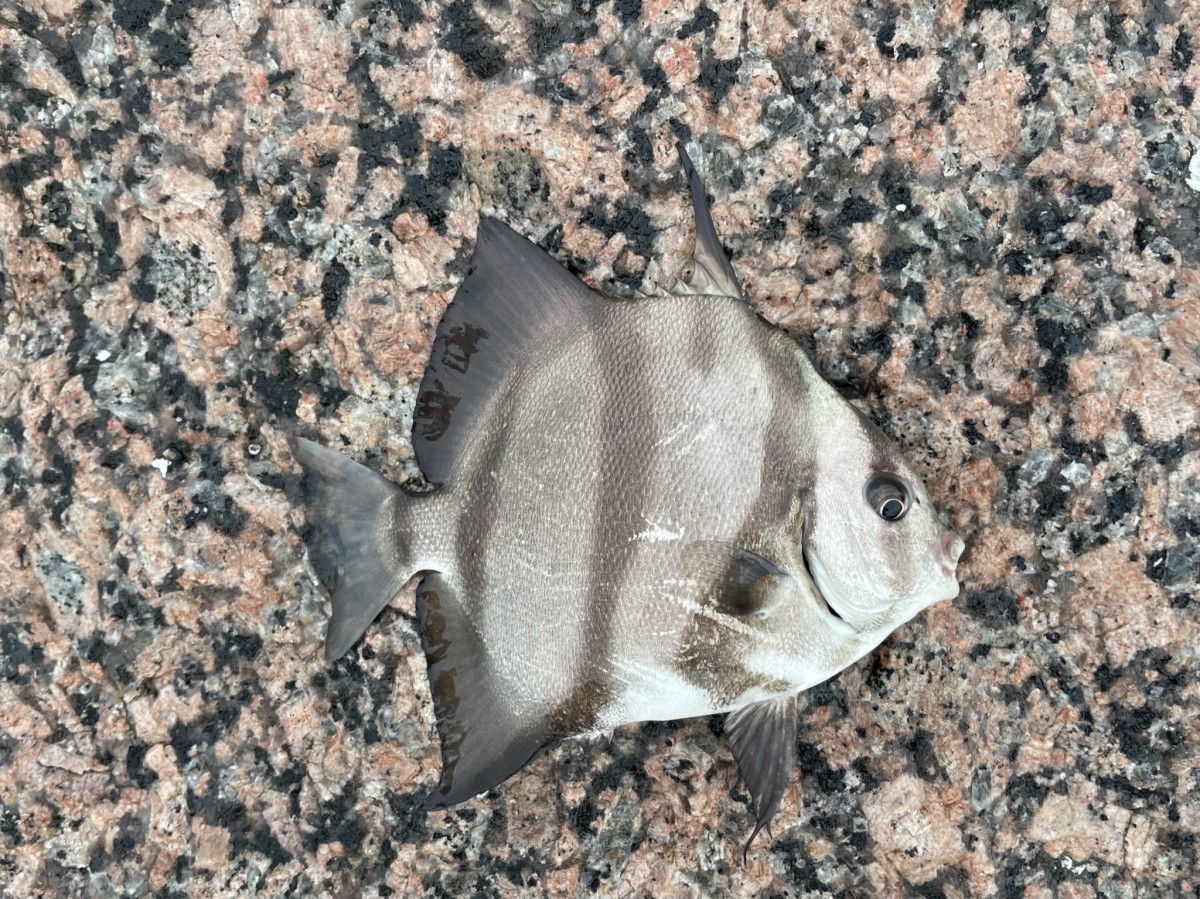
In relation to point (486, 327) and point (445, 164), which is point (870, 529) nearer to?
point (486, 327)

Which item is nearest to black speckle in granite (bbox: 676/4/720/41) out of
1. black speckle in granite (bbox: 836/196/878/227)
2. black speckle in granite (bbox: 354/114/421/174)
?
black speckle in granite (bbox: 836/196/878/227)

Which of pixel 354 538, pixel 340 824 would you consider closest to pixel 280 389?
pixel 354 538

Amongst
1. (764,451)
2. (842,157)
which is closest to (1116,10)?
(842,157)

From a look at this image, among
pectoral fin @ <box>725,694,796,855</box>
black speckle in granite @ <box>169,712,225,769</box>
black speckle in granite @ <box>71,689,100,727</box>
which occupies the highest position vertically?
black speckle in granite @ <box>71,689,100,727</box>

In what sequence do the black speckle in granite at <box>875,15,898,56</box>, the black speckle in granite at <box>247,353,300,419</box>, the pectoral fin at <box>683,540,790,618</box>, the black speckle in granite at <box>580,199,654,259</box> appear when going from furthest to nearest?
the black speckle in granite at <box>247,353,300,419</box>, the black speckle in granite at <box>580,199,654,259</box>, the black speckle in granite at <box>875,15,898,56</box>, the pectoral fin at <box>683,540,790,618</box>

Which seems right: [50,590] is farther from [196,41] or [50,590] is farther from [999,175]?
[999,175]

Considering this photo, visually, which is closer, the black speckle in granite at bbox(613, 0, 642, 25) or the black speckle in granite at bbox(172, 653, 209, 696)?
the black speckle in granite at bbox(613, 0, 642, 25)

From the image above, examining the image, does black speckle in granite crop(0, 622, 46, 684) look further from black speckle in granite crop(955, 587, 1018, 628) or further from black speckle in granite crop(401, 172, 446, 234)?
black speckle in granite crop(955, 587, 1018, 628)

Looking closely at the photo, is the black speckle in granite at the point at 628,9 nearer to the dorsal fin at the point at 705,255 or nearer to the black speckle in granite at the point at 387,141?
the dorsal fin at the point at 705,255
